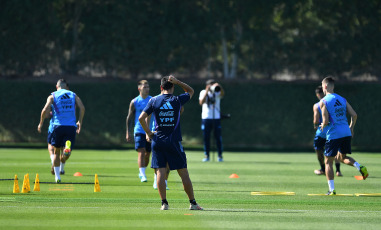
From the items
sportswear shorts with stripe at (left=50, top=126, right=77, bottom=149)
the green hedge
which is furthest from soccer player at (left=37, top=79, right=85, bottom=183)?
the green hedge

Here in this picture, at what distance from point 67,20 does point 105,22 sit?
2271mm

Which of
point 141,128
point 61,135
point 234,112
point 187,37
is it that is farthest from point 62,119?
point 187,37

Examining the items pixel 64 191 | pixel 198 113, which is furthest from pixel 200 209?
pixel 198 113

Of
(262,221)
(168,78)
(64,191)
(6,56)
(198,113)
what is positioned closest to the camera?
(262,221)

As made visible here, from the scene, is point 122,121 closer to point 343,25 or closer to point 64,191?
point 343,25

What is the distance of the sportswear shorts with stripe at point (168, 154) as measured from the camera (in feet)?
38.8

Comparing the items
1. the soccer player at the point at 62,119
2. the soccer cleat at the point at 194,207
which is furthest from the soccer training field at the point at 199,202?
the soccer player at the point at 62,119

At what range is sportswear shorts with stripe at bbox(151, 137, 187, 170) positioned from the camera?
1183 cm

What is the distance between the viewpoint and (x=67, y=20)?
40.0 metres

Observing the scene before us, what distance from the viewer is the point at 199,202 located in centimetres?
1317

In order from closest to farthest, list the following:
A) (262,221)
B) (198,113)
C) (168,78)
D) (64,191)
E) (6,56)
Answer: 1. (262,221)
2. (168,78)
3. (64,191)
4. (198,113)
5. (6,56)

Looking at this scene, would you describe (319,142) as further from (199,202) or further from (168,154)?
(168,154)

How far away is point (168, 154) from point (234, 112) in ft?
78.8

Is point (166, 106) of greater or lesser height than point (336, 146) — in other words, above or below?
above
